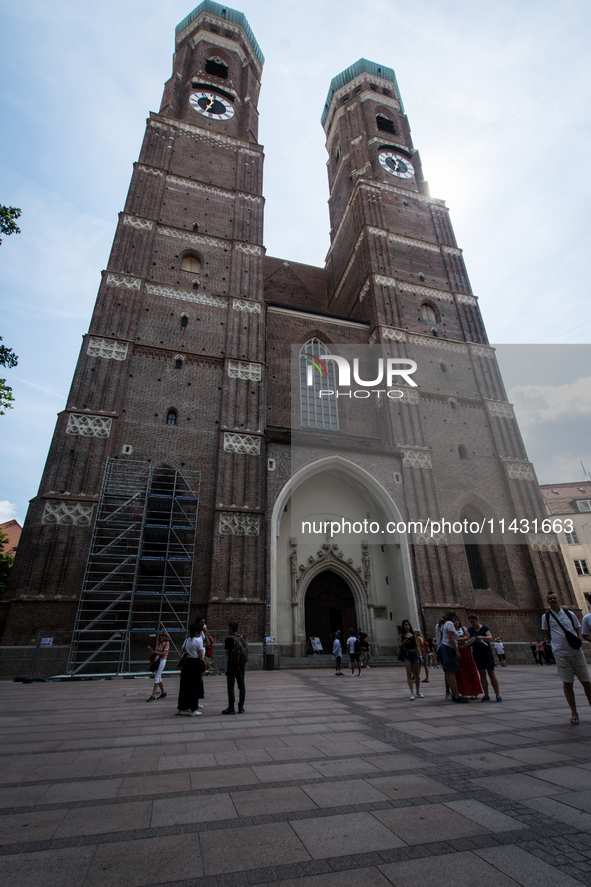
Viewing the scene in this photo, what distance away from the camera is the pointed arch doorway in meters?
18.6

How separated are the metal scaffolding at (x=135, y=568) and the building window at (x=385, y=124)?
32.7 metres

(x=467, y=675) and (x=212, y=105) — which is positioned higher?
(x=212, y=105)

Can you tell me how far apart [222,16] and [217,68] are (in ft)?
19.3

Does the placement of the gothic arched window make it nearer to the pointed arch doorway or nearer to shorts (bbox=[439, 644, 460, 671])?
the pointed arch doorway

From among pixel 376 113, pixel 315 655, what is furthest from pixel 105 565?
pixel 376 113

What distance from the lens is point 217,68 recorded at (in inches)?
1182

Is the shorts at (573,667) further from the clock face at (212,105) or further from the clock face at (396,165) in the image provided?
the clock face at (396,165)

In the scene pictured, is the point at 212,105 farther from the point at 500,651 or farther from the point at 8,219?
the point at 500,651

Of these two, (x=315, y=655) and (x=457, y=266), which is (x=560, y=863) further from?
(x=457, y=266)

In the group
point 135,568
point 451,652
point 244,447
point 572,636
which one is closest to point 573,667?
point 572,636

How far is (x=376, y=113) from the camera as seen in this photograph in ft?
112

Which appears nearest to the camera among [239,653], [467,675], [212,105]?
[239,653]

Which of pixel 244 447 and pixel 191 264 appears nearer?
pixel 244 447

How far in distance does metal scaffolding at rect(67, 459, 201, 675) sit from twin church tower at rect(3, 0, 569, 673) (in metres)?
0.09
